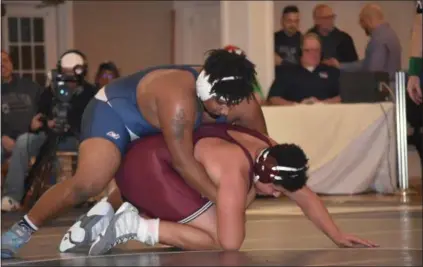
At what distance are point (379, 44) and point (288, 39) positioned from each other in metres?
0.81

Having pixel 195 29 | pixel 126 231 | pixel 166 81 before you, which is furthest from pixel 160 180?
pixel 195 29

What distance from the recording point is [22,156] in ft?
22.0

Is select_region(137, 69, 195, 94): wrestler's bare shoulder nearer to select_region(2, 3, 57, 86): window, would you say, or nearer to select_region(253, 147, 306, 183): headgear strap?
select_region(253, 147, 306, 183): headgear strap

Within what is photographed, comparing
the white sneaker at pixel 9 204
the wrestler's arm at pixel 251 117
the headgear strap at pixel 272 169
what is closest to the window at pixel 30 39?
the white sneaker at pixel 9 204

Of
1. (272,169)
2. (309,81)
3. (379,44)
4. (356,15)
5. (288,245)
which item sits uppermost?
(356,15)

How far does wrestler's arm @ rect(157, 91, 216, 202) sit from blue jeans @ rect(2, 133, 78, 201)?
3.04 metres

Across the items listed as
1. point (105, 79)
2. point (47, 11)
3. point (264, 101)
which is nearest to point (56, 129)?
point (105, 79)

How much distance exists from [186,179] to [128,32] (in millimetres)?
7751

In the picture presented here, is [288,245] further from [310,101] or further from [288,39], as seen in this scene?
[288,39]

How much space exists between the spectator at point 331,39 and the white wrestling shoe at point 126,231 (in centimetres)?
458

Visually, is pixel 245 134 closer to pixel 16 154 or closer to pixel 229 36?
pixel 16 154

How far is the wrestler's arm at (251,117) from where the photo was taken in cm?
423

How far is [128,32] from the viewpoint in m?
11.4

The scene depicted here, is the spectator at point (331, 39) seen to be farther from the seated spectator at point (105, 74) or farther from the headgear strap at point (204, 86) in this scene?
the headgear strap at point (204, 86)
